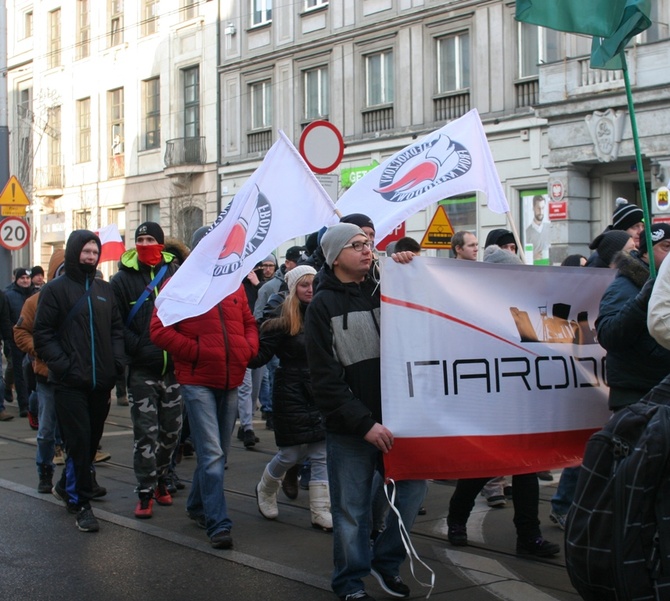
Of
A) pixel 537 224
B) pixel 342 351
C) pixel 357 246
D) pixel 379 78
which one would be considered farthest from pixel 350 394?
pixel 379 78

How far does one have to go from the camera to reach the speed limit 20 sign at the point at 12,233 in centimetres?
1894

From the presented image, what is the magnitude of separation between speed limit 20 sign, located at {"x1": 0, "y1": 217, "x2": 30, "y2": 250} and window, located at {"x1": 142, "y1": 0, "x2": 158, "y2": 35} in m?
16.5

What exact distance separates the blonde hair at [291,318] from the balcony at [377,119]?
18939 mm

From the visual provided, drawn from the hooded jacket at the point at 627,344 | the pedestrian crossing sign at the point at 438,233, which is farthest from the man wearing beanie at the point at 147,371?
the pedestrian crossing sign at the point at 438,233

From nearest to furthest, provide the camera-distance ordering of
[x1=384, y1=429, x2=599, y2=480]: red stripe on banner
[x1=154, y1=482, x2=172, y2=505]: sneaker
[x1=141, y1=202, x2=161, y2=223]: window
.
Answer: [x1=384, y1=429, x2=599, y2=480]: red stripe on banner
[x1=154, y1=482, x2=172, y2=505]: sneaker
[x1=141, y1=202, x2=161, y2=223]: window

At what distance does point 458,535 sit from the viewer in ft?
21.9

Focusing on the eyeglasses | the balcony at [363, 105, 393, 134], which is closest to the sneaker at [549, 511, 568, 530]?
the eyeglasses

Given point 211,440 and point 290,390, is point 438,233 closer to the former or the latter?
point 290,390

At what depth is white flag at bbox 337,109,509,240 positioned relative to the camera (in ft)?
25.1

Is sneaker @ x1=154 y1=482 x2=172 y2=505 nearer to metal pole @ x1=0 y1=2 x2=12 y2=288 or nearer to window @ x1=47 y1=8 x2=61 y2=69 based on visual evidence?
metal pole @ x1=0 y1=2 x2=12 y2=288

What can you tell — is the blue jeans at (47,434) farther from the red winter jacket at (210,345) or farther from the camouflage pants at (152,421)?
the red winter jacket at (210,345)

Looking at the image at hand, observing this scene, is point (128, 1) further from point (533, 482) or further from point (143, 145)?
point (533, 482)

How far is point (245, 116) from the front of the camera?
3053 centimetres

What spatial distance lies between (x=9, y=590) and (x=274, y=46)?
25.0 metres
